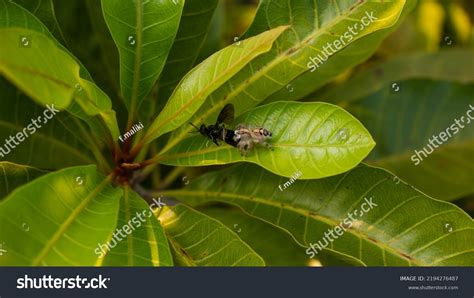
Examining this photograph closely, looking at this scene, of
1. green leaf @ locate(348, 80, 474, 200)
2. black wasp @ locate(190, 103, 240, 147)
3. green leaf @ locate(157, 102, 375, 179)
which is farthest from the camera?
green leaf @ locate(348, 80, 474, 200)

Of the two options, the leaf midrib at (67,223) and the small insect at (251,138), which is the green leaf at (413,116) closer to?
the small insect at (251,138)

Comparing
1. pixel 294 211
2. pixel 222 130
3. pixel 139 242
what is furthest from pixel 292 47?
pixel 139 242

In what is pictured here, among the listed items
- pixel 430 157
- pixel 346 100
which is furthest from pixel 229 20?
pixel 430 157

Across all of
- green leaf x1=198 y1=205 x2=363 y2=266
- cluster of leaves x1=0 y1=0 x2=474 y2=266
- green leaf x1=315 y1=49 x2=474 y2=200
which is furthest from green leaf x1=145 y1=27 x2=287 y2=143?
green leaf x1=315 y1=49 x2=474 y2=200

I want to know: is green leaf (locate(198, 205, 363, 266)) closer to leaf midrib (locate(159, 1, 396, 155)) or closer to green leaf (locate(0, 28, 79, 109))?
leaf midrib (locate(159, 1, 396, 155))
